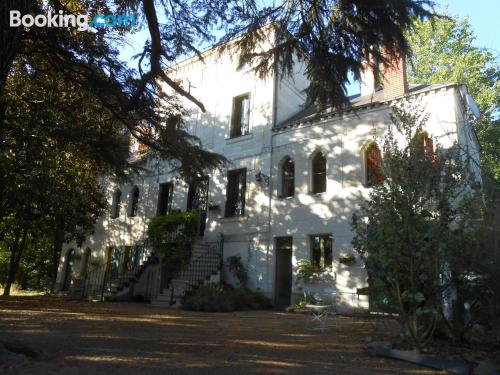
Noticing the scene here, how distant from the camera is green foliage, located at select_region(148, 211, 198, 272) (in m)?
17.4

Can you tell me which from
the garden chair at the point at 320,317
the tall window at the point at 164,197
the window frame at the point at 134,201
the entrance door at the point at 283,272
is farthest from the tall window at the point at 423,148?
the window frame at the point at 134,201

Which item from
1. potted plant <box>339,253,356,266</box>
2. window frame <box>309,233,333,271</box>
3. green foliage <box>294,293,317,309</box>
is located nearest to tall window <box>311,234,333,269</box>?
window frame <box>309,233,333,271</box>

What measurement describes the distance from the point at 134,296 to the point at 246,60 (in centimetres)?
1416

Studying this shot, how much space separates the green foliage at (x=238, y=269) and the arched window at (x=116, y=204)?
10397mm

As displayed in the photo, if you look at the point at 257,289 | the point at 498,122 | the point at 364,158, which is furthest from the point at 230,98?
the point at 498,122

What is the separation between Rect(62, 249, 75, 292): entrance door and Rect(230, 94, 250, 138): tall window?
1364 cm

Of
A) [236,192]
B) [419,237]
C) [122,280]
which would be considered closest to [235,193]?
[236,192]

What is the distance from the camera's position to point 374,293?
6832mm

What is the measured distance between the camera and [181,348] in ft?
20.6

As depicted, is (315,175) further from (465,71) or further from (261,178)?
(465,71)

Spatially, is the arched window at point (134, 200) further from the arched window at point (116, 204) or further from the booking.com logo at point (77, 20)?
the booking.com logo at point (77, 20)

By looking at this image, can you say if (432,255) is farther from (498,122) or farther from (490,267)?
(498,122)

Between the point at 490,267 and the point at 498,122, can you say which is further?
the point at 498,122

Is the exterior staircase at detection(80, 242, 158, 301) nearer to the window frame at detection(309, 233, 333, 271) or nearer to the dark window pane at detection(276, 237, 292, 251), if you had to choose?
the dark window pane at detection(276, 237, 292, 251)
